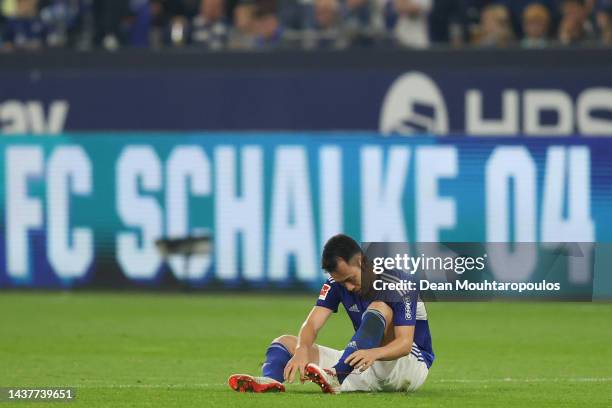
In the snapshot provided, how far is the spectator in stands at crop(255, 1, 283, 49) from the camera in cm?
2041

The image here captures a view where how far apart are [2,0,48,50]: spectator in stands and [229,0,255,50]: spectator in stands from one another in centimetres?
255

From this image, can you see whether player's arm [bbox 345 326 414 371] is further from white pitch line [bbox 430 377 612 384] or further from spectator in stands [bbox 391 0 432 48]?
spectator in stands [bbox 391 0 432 48]

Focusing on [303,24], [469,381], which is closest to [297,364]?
[469,381]

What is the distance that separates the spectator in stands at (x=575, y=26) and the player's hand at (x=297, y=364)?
10312 mm

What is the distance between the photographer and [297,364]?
10133 millimetres

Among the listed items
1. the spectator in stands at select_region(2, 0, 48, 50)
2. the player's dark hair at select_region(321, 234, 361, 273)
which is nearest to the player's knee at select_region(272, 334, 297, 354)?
the player's dark hair at select_region(321, 234, 361, 273)

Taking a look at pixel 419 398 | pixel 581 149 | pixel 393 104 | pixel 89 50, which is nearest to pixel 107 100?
pixel 89 50

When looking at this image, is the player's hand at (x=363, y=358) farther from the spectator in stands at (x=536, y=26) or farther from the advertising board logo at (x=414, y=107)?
the spectator in stands at (x=536, y=26)

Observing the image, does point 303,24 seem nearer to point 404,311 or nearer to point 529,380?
point 529,380

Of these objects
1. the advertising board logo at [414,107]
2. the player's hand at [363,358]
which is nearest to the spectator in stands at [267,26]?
the advertising board logo at [414,107]

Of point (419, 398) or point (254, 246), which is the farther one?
point (254, 246)

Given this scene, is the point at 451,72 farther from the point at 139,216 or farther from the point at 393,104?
the point at 139,216

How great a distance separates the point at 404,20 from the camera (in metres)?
20.3

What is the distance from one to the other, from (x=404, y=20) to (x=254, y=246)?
3611 mm
